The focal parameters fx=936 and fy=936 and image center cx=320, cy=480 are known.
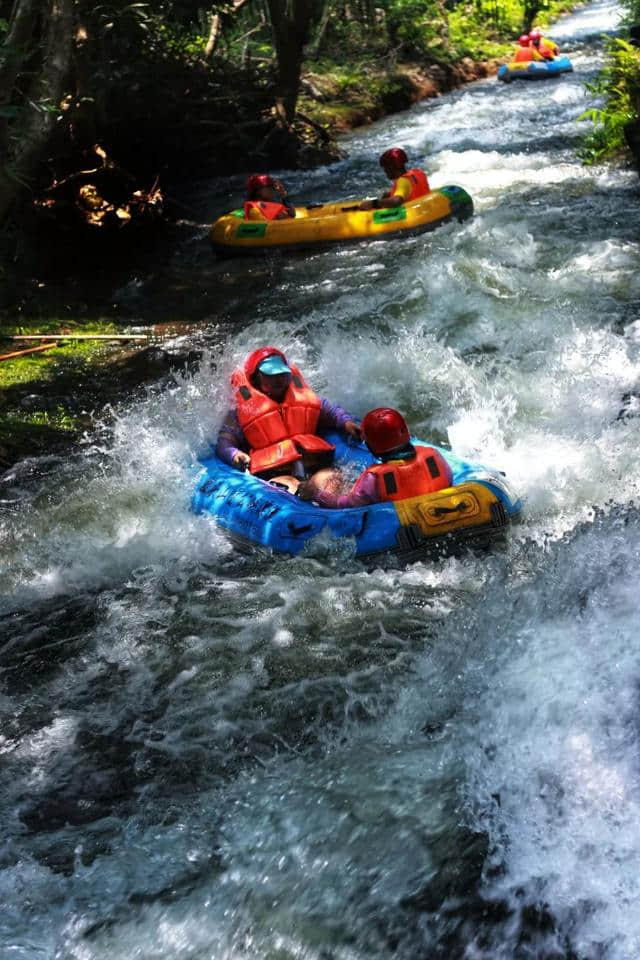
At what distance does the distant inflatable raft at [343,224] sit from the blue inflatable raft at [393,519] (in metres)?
5.95

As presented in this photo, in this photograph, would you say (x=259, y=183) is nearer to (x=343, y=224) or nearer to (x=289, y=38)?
(x=343, y=224)

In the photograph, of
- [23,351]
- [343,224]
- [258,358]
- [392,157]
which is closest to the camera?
[258,358]

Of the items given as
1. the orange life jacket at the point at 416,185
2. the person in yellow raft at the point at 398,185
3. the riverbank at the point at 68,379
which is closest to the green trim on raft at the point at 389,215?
the person in yellow raft at the point at 398,185

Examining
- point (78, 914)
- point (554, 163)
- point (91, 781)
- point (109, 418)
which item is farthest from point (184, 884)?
point (554, 163)

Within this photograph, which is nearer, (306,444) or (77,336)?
(306,444)

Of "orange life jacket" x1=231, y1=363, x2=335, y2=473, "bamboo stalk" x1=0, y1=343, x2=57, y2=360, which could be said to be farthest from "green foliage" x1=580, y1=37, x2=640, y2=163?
"orange life jacket" x1=231, y1=363, x2=335, y2=473

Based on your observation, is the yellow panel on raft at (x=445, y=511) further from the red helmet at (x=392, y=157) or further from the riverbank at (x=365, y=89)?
the riverbank at (x=365, y=89)

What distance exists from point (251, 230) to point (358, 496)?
698cm

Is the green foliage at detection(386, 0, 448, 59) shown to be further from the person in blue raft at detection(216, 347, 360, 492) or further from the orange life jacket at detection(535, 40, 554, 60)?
the person in blue raft at detection(216, 347, 360, 492)

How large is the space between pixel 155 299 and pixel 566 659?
7.75 metres

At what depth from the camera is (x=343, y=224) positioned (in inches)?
438

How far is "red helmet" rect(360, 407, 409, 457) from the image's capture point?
17.3 ft

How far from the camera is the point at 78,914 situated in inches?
134

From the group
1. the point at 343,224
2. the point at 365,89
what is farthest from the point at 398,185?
the point at 365,89
